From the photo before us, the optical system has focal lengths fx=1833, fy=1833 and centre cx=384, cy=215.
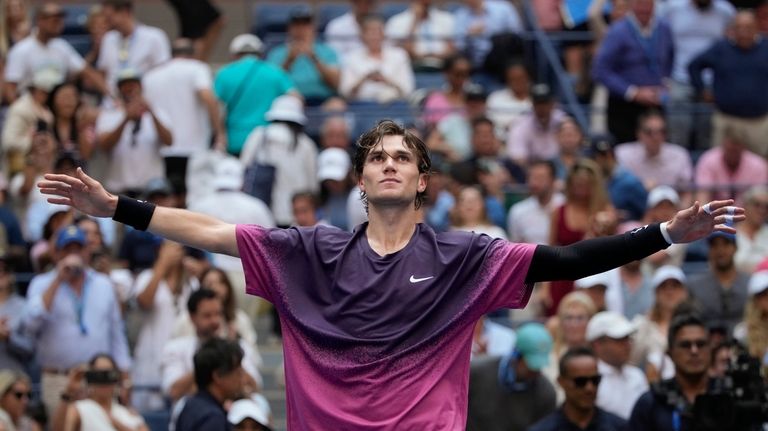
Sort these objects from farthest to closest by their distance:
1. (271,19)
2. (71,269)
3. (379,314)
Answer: (271,19), (71,269), (379,314)

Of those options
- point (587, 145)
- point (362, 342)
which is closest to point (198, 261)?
point (587, 145)

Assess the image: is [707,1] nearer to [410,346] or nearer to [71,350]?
[71,350]

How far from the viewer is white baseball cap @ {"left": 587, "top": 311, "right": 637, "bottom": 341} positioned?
10930mm

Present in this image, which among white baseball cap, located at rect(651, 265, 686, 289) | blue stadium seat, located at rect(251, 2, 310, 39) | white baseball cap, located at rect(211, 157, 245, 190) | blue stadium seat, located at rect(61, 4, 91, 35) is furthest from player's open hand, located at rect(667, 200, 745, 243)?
blue stadium seat, located at rect(61, 4, 91, 35)

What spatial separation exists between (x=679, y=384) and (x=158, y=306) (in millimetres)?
3837

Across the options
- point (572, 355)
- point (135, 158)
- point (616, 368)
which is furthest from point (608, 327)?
point (135, 158)

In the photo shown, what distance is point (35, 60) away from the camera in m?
16.0

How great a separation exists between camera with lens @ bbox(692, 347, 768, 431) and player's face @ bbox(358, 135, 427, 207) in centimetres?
278

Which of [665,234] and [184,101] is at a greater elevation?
[184,101]

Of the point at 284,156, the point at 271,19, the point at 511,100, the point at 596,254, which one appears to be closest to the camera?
the point at 596,254

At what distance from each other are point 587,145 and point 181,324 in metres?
4.78

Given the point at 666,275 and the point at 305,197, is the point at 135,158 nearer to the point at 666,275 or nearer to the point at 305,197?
the point at 305,197

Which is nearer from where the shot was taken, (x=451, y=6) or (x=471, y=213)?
(x=471, y=213)

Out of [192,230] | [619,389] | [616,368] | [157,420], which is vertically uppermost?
[192,230]
